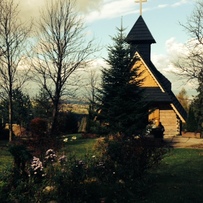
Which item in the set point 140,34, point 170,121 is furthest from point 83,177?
point 140,34

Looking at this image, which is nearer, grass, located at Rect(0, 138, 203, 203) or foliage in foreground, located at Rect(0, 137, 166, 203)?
foliage in foreground, located at Rect(0, 137, 166, 203)

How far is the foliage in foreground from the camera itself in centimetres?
864

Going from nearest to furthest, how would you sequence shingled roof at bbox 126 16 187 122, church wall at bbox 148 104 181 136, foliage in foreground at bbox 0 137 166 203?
foliage in foreground at bbox 0 137 166 203 < shingled roof at bbox 126 16 187 122 < church wall at bbox 148 104 181 136

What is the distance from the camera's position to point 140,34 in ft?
92.7

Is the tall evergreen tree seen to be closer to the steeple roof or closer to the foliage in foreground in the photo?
the foliage in foreground

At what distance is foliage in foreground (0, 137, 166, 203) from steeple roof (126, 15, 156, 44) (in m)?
18.1

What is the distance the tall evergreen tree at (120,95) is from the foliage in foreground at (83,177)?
7162mm

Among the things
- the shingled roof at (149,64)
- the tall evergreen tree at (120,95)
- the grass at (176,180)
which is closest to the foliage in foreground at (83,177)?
the grass at (176,180)

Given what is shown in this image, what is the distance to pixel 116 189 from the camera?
31.2ft

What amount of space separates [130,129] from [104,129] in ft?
5.29

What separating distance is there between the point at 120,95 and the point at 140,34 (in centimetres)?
1134

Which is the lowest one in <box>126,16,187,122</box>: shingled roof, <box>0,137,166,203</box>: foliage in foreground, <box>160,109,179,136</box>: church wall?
<box>0,137,166,203</box>: foliage in foreground

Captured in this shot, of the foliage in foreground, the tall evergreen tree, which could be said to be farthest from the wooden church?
the foliage in foreground

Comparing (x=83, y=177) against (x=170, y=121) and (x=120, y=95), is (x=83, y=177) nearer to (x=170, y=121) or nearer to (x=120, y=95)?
(x=120, y=95)
